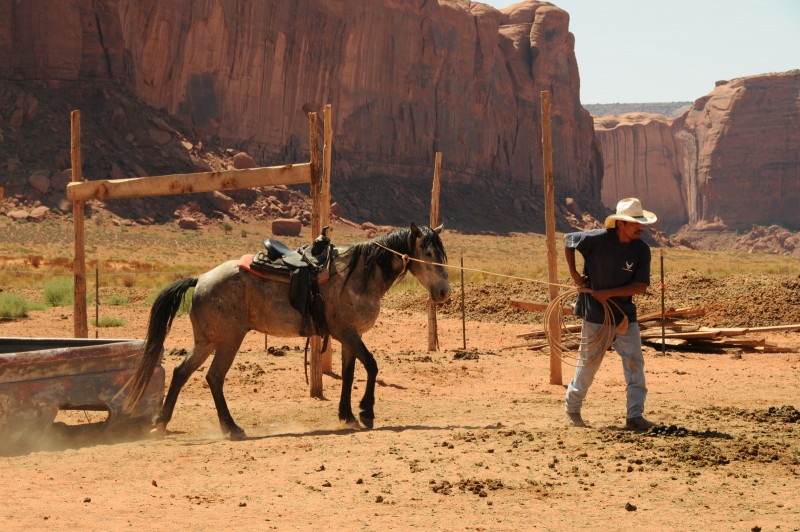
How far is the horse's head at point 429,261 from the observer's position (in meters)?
9.36

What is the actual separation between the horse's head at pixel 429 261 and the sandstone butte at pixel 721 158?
133m

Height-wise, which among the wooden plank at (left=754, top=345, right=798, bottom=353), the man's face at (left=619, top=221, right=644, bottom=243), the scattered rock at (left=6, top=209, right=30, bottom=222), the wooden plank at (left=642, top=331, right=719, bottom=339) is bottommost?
the wooden plank at (left=754, top=345, right=798, bottom=353)

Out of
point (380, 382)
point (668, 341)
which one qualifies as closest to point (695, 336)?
point (668, 341)

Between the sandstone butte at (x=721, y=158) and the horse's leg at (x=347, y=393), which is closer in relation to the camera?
the horse's leg at (x=347, y=393)

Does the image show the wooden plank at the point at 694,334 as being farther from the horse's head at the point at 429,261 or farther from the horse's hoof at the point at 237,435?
the horse's hoof at the point at 237,435

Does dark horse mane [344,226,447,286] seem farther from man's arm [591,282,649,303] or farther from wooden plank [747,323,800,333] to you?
wooden plank [747,323,800,333]

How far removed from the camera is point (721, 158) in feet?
454

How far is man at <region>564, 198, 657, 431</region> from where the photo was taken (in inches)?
333

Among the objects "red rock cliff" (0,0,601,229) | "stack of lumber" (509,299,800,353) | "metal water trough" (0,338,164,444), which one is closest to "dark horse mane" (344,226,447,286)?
"metal water trough" (0,338,164,444)

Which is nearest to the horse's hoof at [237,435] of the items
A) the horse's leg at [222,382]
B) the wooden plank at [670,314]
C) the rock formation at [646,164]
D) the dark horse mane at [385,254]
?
the horse's leg at [222,382]

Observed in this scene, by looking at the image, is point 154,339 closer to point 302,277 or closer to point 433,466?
point 302,277

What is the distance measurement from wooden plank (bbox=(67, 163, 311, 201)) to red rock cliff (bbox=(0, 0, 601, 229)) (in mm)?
56445

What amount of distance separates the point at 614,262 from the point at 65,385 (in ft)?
16.0

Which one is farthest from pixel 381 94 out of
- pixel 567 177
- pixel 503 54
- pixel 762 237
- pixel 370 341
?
pixel 370 341
